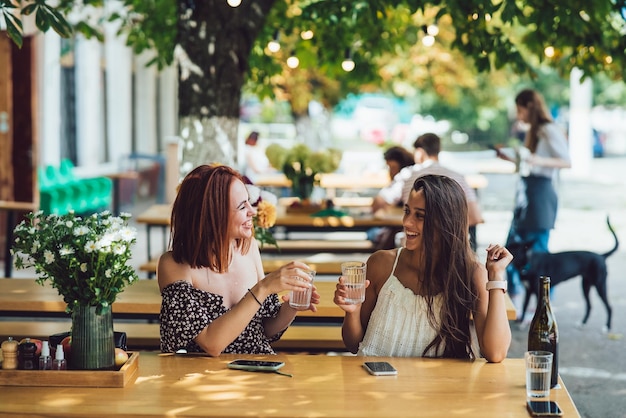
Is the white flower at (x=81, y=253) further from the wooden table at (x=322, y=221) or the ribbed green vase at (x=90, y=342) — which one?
the wooden table at (x=322, y=221)

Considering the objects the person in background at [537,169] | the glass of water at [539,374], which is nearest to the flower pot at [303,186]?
the person in background at [537,169]

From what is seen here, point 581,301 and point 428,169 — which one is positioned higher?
point 428,169

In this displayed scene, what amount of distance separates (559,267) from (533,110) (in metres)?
1.38

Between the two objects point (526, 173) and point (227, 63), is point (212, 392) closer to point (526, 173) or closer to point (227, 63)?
point (227, 63)

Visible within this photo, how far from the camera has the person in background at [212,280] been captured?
3.64 metres

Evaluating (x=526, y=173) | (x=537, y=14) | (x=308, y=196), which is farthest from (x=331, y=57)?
(x=537, y=14)

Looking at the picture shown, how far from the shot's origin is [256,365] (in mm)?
3498

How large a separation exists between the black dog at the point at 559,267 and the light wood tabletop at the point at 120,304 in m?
3.26

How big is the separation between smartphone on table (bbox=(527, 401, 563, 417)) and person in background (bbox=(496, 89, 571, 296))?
5.43 m

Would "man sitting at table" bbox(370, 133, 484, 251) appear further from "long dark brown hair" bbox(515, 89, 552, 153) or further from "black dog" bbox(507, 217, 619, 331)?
"long dark brown hair" bbox(515, 89, 552, 153)

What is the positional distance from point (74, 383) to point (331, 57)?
20.6 ft

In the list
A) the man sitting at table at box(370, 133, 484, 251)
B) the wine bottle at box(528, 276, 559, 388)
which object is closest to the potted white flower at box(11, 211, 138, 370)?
the wine bottle at box(528, 276, 559, 388)

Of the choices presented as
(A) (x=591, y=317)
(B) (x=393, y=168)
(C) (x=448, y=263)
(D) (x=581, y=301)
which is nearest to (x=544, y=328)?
(C) (x=448, y=263)

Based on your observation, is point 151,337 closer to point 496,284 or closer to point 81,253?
→ point 81,253
